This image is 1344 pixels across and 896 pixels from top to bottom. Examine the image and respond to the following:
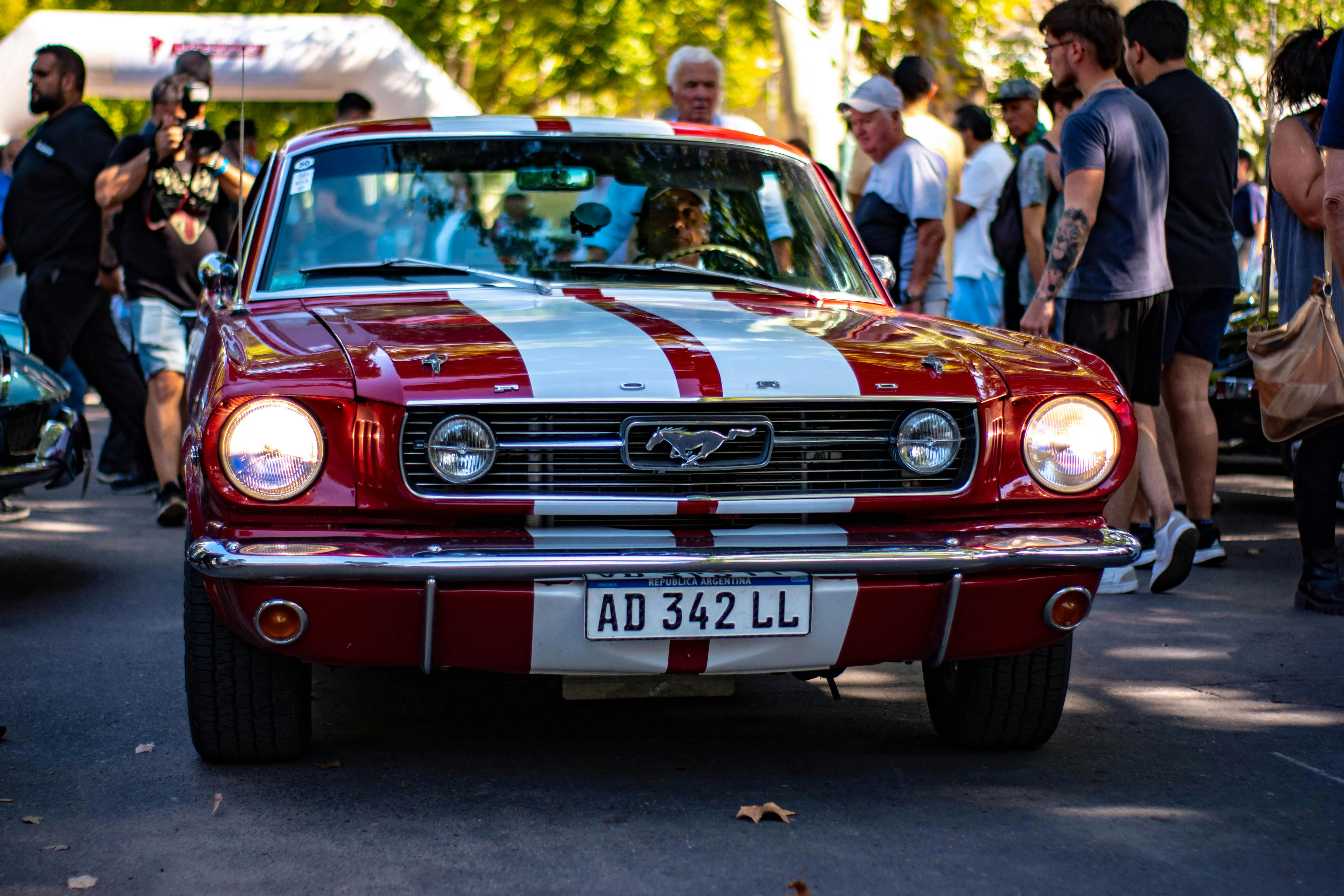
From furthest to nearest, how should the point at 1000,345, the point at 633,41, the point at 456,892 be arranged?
the point at 633,41
the point at 1000,345
the point at 456,892

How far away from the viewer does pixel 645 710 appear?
4.33 metres

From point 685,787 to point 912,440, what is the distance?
0.98 m

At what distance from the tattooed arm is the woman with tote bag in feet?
2.29

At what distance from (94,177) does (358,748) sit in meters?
5.34

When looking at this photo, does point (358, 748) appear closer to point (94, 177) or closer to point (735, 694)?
point (735, 694)

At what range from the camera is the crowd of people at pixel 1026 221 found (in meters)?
5.85

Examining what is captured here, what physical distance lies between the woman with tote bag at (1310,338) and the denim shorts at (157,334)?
5205 mm

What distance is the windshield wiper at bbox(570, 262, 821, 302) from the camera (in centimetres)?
447

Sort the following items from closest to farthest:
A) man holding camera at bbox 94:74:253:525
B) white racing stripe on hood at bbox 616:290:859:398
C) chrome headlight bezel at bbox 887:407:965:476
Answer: white racing stripe on hood at bbox 616:290:859:398 → chrome headlight bezel at bbox 887:407:965:476 → man holding camera at bbox 94:74:253:525

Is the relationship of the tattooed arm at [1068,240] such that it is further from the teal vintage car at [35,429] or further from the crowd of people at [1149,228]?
the teal vintage car at [35,429]

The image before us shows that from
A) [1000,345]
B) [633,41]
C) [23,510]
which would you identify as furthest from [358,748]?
[633,41]

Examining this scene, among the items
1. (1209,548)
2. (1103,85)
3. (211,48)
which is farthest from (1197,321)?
(211,48)

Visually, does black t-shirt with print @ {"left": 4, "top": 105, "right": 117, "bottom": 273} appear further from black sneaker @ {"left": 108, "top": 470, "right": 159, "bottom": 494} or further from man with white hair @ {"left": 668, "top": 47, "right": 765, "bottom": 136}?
man with white hair @ {"left": 668, "top": 47, "right": 765, "bottom": 136}

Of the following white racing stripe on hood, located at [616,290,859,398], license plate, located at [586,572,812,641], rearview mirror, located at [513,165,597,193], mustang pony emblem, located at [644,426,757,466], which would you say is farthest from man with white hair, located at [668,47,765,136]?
license plate, located at [586,572,812,641]
